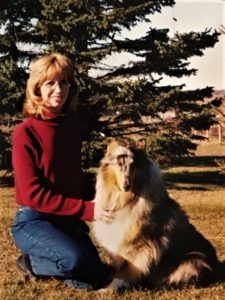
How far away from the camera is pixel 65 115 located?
4473mm

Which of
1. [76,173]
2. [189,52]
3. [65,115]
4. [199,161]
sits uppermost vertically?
[189,52]

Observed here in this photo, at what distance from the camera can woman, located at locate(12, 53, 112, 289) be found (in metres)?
4.15

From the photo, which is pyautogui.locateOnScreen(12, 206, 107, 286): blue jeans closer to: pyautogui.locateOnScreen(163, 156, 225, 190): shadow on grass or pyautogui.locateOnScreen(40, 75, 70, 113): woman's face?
pyautogui.locateOnScreen(40, 75, 70, 113): woman's face

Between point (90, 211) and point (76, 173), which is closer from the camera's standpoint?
point (90, 211)

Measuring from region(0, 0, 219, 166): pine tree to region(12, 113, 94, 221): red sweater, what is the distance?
10.5m

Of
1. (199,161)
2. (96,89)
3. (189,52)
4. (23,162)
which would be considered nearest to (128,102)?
(96,89)

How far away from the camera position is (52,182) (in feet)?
14.1

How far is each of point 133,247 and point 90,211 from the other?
559 mm

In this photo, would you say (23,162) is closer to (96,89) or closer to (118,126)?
(96,89)

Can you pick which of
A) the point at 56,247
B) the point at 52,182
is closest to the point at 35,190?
the point at 52,182

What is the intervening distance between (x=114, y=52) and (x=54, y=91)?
38.4 ft

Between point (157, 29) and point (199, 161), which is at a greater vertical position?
point (157, 29)

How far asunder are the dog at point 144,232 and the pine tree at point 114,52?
10.5 metres

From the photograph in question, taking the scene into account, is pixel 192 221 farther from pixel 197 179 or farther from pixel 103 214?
pixel 197 179
